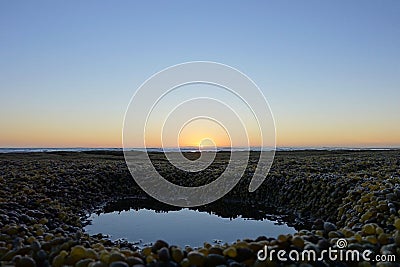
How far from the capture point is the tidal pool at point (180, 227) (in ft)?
24.1

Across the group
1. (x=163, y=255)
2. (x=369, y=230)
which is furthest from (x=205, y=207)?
(x=163, y=255)

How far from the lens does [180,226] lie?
8.37 metres

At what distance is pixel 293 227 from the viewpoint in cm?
844

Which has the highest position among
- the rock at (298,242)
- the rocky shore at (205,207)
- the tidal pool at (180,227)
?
the rock at (298,242)

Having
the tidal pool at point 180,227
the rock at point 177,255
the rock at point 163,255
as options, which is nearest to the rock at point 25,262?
the rock at point 163,255

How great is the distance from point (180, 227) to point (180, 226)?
0.36 ft

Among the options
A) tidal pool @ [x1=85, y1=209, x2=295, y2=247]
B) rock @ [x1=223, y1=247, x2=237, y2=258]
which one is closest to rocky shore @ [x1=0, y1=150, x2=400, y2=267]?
rock @ [x1=223, y1=247, x2=237, y2=258]

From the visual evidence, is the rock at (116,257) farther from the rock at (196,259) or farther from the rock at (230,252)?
the rock at (230,252)

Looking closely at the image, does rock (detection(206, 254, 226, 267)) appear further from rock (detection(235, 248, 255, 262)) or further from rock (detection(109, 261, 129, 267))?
rock (detection(109, 261, 129, 267))

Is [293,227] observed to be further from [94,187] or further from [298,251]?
[94,187]

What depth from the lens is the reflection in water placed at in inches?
292

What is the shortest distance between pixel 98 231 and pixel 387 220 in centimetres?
582

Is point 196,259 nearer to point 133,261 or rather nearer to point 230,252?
point 230,252

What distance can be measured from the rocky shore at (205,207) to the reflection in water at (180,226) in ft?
1.72
